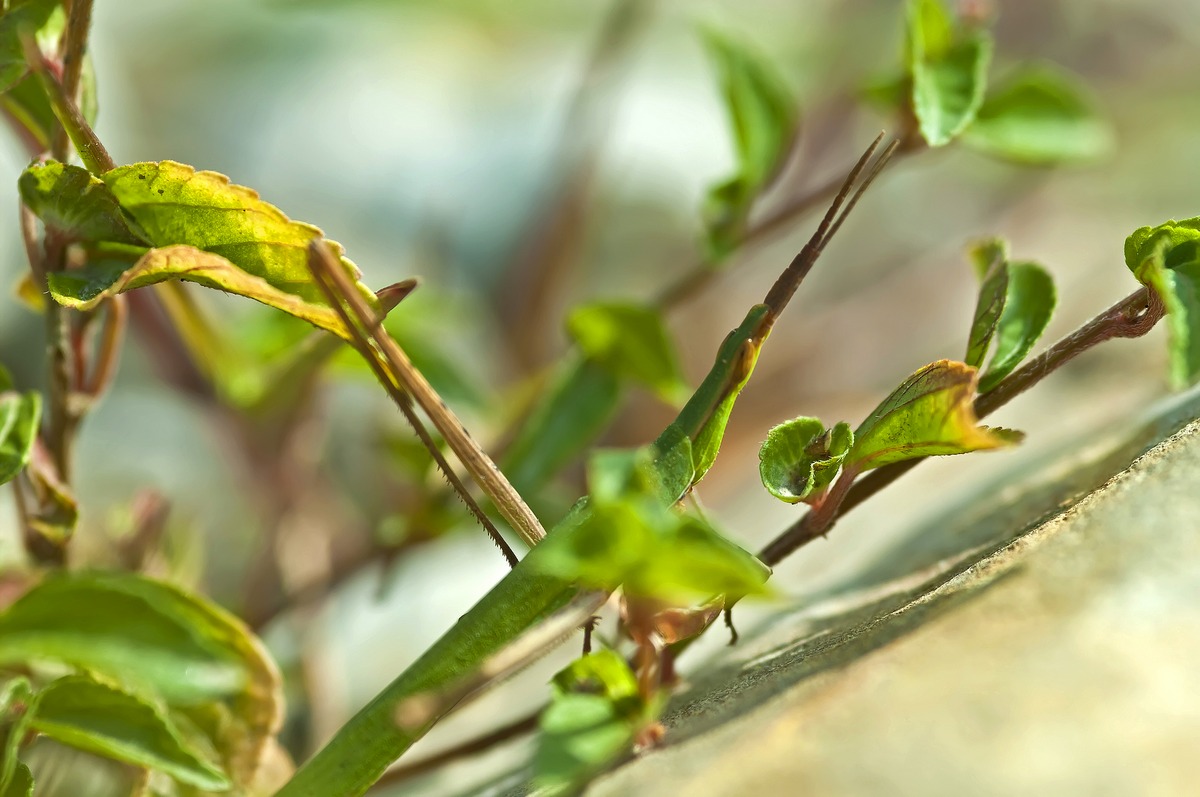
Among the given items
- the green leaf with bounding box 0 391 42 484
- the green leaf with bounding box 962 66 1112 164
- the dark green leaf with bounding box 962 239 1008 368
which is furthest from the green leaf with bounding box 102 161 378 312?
the green leaf with bounding box 962 66 1112 164

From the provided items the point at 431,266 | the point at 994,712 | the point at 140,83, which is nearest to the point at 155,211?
the point at 994,712

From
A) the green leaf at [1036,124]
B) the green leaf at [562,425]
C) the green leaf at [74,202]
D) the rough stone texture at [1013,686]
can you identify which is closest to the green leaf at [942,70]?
the green leaf at [1036,124]

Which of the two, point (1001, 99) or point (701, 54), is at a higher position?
point (701, 54)

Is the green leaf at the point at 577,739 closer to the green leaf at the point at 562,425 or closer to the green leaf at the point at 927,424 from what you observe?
the green leaf at the point at 927,424

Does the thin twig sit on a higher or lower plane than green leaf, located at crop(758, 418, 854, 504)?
higher

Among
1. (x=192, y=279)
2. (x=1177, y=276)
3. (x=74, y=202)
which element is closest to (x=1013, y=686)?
(x=1177, y=276)

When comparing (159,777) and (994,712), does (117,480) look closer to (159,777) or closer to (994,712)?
(159,777)

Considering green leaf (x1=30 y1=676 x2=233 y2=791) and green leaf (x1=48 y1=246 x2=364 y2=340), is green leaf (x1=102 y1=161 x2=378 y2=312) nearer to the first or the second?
green leaf (x1=48 y1=246 x2=364 y2=340)
